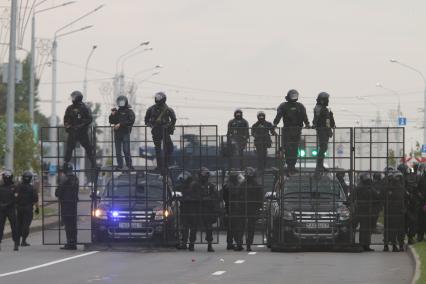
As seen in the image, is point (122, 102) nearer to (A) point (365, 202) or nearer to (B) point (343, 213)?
(B) point (343, 213)

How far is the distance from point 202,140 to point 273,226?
246 cm

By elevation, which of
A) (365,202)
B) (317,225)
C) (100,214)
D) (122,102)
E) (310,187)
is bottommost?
(317,225)

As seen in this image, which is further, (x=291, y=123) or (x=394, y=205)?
(x=291, y=123)

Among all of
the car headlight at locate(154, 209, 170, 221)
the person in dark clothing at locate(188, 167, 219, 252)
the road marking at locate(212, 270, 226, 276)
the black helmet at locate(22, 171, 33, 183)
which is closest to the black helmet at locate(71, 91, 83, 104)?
the black helmet at locate(22, 171, 33, 183)

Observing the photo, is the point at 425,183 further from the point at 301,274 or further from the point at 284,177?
the point at 301,274

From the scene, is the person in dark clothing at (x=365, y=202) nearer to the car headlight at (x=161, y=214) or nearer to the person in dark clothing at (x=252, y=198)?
the person in dark clothing at (x=252, y=198)

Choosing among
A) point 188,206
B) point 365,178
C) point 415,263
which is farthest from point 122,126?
point 415,263

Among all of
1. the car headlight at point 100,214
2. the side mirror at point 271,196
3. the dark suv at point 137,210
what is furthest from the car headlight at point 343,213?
the car headlight at point 100,214

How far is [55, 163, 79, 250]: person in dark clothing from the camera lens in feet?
94.2

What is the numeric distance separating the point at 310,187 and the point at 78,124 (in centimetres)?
529

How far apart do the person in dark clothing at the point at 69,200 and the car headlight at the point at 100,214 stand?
58 cm

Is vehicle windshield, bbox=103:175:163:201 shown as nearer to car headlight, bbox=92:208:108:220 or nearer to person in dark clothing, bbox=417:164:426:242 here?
car headlight, bbox=92:208:108:220

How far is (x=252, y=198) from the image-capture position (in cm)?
2833

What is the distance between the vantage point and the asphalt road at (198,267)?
67.0ft
